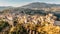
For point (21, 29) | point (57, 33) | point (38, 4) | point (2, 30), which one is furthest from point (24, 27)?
point (38, 4)

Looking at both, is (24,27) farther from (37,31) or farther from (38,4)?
(38,4)

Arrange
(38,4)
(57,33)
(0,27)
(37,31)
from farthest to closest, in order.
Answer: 1. (38,4)
2. (0,27)
3. (37,31)
4. (57,33)

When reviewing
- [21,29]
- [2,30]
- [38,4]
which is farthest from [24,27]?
[38,4]

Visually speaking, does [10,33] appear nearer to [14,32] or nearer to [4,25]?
[14,32]

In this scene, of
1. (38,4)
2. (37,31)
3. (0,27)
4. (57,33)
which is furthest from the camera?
(38,4)

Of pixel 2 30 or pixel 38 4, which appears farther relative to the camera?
pixel 38 4

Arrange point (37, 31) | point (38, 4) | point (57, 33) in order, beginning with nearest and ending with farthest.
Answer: point (57, 33), point (37, 31), point (38, 4)

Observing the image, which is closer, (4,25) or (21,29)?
(21,29)

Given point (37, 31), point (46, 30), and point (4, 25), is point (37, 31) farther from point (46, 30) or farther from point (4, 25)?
point (4, 25)
